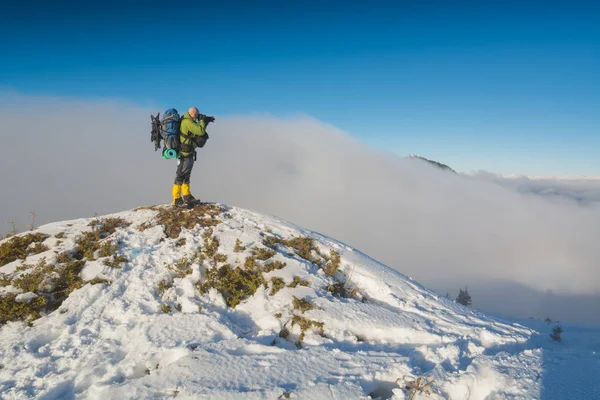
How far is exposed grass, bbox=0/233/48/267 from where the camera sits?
7.60 meters

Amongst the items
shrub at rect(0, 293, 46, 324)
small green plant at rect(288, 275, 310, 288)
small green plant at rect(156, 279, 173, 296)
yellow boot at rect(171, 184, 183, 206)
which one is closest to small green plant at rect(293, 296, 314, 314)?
small green plant at rect(288, 275, 310, 288)

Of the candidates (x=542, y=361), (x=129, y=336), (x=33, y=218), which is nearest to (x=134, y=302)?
(x=129, y=336)

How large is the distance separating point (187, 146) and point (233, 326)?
6.46m

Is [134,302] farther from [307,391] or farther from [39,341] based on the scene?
[307,391]

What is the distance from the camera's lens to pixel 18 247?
313 inches

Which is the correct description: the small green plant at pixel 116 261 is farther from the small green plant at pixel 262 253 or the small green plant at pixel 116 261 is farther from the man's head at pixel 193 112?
the man's head at pixel 193 112

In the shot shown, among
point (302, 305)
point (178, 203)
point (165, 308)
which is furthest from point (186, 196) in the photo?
point (302, 305)

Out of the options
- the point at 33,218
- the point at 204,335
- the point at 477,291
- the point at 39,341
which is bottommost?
the point at 477,291

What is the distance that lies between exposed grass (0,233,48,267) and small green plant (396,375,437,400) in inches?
354

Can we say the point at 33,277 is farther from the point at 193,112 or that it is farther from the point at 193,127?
the point at 193,112

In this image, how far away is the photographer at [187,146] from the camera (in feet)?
32.1

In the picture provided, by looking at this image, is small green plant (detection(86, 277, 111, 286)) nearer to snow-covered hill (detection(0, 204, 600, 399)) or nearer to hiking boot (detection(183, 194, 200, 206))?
snow-covered hill (detection(0, 204, 600, 399))

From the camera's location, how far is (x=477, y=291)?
191 m

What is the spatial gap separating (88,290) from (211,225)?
3.53 m
